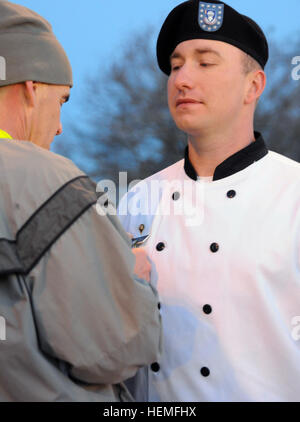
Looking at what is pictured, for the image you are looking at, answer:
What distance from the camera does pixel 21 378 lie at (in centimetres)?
156

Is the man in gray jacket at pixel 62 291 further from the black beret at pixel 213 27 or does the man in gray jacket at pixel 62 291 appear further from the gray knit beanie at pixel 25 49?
the black beret at pixel 213 27

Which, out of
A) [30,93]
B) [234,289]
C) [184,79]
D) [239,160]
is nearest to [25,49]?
[30,93]

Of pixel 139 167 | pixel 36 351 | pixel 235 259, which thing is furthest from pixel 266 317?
pixel 139 167

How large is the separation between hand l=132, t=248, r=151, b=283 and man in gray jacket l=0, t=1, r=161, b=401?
1.59ft

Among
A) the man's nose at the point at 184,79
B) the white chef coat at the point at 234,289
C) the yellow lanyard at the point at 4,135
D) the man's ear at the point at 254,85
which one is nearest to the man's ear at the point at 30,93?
the yellow lanyard at the point at 4,135

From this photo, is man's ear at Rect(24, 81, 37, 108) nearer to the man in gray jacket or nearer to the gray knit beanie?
the gray knit beanie

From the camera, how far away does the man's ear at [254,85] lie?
8.28ft

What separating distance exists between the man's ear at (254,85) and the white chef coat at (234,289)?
262mm

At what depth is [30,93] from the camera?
74.9 inches

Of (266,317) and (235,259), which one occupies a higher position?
(235,259)

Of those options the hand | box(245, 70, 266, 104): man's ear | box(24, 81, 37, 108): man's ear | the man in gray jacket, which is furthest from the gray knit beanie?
box(245, 70, 266, 104): man's ear

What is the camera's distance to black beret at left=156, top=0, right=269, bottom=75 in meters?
2.44
